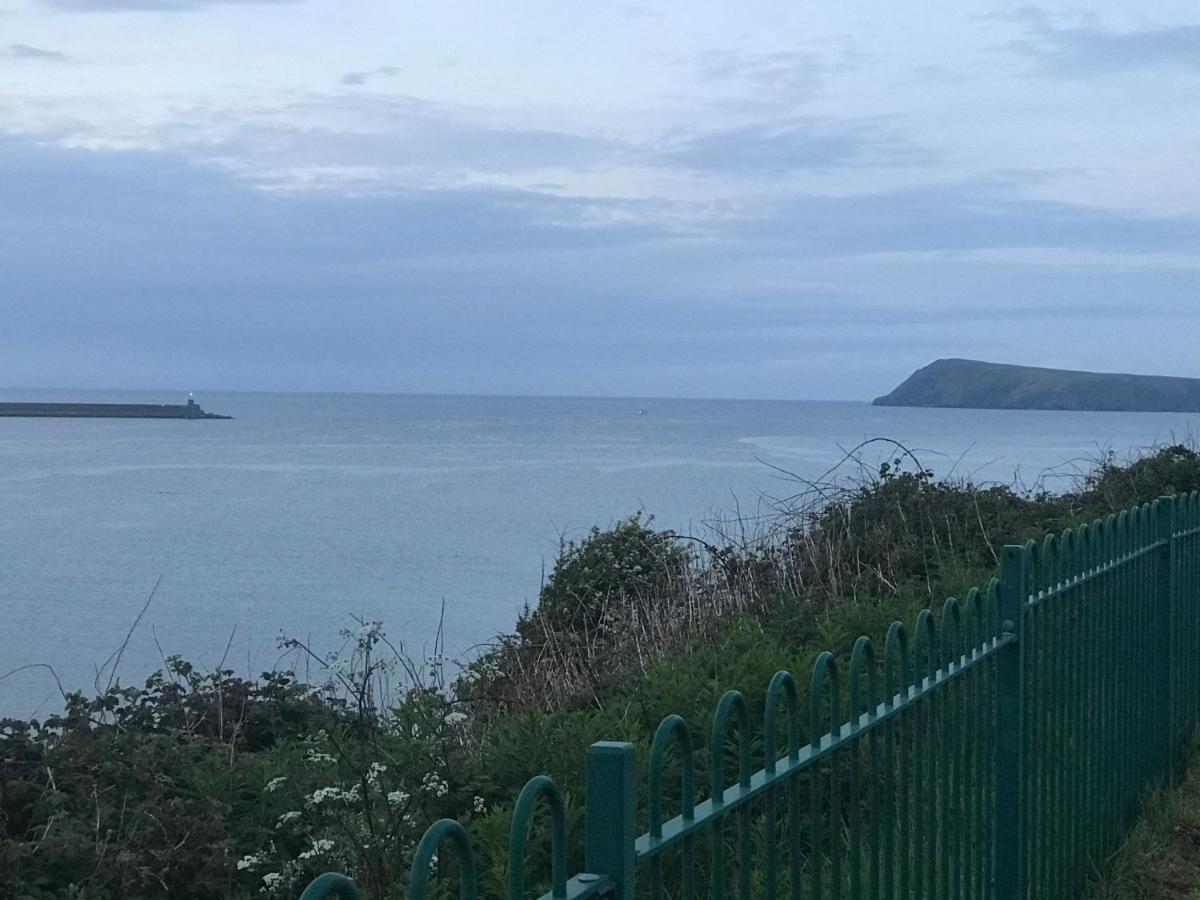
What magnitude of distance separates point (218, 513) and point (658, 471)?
20.4 metres

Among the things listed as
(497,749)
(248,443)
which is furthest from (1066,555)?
(248,443)

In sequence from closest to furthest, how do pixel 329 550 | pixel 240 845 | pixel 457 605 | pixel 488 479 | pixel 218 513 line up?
pixel 240 845 < pixel 457 605 < pixel 329 550 < pixel 218 513 < pixel 488 479

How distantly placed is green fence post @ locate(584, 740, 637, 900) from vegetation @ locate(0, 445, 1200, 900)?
2702mm

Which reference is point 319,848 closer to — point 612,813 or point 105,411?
point 612,813

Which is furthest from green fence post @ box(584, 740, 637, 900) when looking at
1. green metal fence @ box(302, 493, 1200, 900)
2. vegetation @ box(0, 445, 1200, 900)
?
vegetation @ box(0, 445, 1200, 900)

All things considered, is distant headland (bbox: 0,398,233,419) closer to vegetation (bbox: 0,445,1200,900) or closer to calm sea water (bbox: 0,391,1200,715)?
calm sea water (bbox: 0,391,1200,715)

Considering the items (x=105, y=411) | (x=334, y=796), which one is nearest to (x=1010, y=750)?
(x=334, y=796)

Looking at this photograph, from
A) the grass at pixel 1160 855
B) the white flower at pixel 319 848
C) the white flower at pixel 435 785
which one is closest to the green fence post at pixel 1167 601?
the grass at pixel 1160 855

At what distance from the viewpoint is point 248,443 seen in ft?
367

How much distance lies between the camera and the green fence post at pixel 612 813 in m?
2.09

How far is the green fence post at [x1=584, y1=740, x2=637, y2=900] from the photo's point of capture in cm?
209

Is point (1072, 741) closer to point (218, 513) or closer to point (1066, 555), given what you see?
point (1066, 555)

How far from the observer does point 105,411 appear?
160 m

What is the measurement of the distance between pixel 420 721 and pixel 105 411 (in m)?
163
